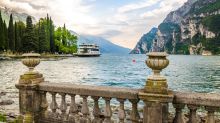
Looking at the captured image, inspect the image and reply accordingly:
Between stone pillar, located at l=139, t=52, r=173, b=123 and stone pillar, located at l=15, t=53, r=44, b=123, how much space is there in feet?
11.9

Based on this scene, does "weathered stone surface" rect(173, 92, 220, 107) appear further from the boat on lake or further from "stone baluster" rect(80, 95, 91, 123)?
the boat on lake

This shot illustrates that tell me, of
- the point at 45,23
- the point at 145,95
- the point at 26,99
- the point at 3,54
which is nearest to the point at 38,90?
the point at 26,99

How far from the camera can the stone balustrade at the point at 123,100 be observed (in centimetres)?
680

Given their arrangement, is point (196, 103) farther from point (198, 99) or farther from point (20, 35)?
point (20, 35)

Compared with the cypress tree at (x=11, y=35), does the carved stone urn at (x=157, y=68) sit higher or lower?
lower

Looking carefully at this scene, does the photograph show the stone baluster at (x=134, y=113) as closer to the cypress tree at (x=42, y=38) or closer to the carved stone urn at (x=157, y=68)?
the carved stone urn at (x=157, y=68)

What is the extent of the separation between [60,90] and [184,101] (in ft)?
11.8

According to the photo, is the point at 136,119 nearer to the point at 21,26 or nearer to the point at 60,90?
the point at 60,90

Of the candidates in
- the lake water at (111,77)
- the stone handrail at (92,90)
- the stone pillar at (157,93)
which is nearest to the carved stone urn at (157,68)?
the stone pillar at (157,93)

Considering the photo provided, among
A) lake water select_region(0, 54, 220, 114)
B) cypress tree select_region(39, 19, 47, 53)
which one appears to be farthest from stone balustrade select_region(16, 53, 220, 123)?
cypress tree select_region(39, 19, 47, 53)

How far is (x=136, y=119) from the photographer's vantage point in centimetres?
750

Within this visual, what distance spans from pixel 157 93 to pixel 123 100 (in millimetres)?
1128

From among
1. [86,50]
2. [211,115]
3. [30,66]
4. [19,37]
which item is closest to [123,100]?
[211,115]

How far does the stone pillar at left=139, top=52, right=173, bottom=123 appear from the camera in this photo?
6.82 m
